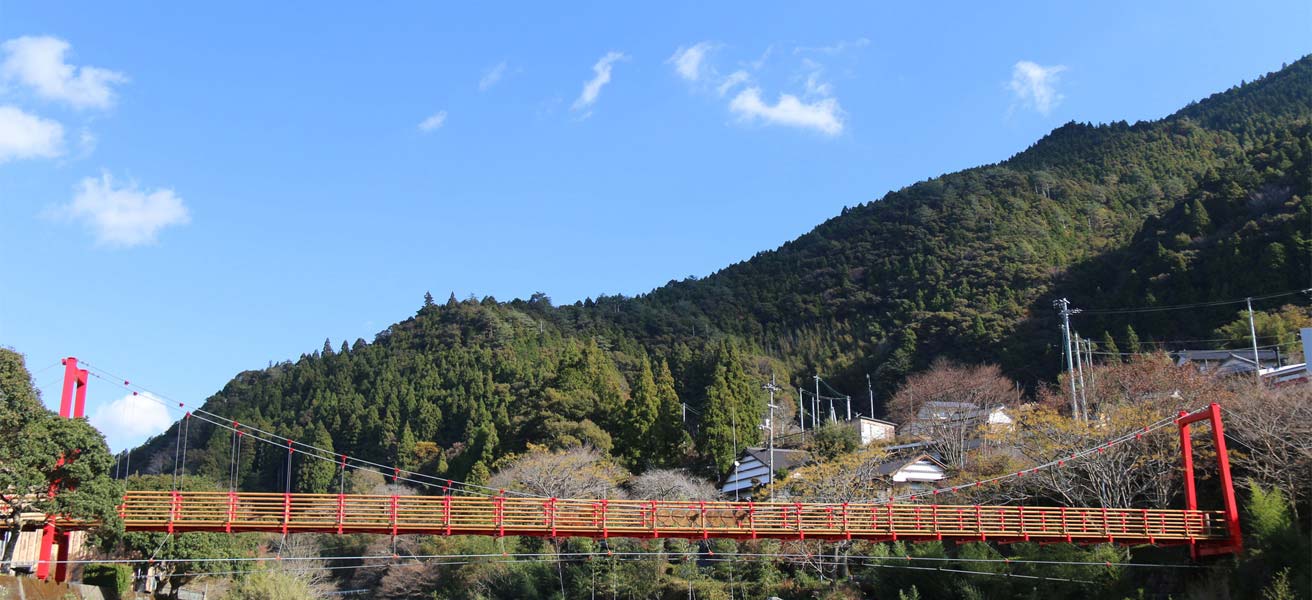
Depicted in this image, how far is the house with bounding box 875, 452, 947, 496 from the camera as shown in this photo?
Result: 115ft

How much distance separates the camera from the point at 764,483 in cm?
3778

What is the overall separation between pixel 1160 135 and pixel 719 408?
75.4 m

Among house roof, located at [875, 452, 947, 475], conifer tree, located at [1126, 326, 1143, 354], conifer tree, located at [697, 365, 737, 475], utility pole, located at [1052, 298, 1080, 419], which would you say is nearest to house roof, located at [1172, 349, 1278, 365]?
conifer tree, located at [1126, 326, 1143, 354]

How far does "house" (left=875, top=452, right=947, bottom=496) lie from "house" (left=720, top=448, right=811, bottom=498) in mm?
3309

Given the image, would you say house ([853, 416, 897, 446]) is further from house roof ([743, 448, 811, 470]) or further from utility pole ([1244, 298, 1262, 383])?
utility pole ([1244, 298, 1262, 383])

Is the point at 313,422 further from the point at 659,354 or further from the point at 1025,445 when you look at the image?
the point at 1025,445

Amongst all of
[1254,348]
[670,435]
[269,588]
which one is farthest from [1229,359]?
[269,588]

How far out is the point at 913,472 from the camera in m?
36.2

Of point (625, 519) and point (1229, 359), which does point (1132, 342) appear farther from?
point (625, 519)

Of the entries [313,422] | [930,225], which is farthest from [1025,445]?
[930,225]

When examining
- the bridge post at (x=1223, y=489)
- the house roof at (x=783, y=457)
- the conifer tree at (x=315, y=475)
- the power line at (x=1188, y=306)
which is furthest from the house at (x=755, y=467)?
the conifer tree at (x=315, y=475)

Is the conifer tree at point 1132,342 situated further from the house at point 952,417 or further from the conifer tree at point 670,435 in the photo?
the conifer tree at point 670,435

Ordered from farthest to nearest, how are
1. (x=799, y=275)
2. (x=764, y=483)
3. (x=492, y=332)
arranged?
1. (x=799, y=275)
2. (x=492, y=332)
3. (x=764, y=483)

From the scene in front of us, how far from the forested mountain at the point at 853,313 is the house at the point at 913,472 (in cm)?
807
